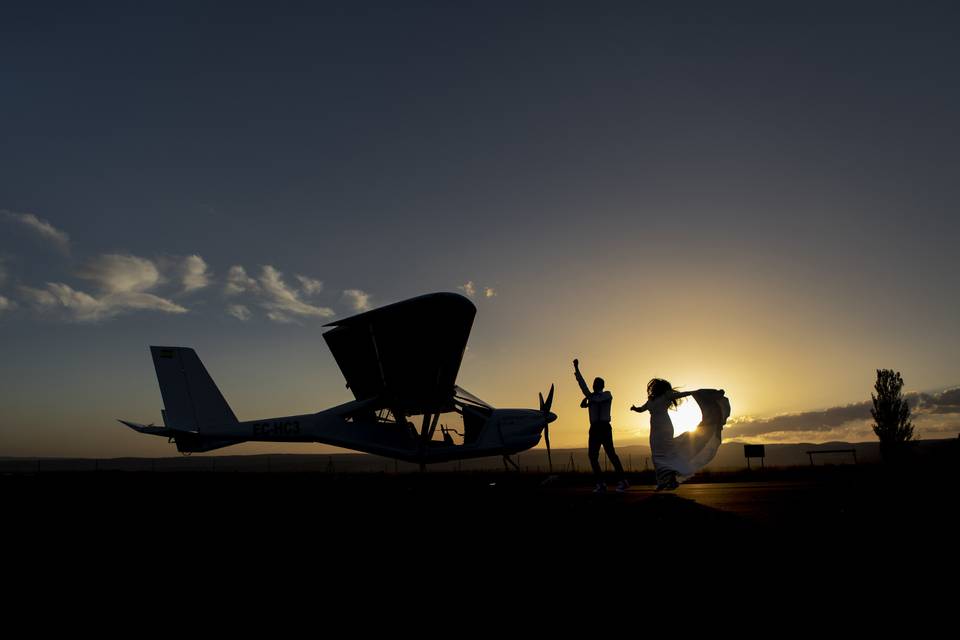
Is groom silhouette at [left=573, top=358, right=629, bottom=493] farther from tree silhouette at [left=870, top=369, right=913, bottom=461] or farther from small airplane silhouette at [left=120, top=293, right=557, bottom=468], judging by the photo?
tree silhouette at [left=870, top=369, right=913, bottom=461]

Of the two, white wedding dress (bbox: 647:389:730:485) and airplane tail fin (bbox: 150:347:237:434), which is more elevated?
airplane tail fin (bbox: 150:347:237:434)

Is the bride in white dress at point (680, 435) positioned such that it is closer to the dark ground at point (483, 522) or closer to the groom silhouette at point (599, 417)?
the groom silhouette at point (599, 417)

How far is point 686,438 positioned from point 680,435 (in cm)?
12

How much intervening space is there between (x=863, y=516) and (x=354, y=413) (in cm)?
1399

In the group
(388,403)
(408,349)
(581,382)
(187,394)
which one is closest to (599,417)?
(581,382)

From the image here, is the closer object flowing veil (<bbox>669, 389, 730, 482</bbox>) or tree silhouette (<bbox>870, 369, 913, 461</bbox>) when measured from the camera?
flowing veil (<bbox>669, 389, 730, 482</bbox>)

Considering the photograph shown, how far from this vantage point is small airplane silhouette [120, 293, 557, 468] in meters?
14.7

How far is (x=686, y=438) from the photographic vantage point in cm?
895

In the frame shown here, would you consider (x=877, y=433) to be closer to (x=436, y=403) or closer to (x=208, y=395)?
(x=436, y=403)

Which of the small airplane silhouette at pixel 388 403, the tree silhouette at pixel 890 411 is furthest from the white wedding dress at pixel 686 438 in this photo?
the tree silhouette at pixel 890 411

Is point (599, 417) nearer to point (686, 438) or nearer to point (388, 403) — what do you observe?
point (686, 438)

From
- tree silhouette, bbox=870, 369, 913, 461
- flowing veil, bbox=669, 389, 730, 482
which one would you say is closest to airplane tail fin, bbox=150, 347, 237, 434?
flowing veil, bbox=669, 389, 730, 482

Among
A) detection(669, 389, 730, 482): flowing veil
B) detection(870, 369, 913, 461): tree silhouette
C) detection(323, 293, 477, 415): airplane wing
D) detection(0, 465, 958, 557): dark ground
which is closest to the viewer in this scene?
detection(0, 465, 958, 557): dark ground

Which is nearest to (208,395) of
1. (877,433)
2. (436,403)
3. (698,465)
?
(436,403)
